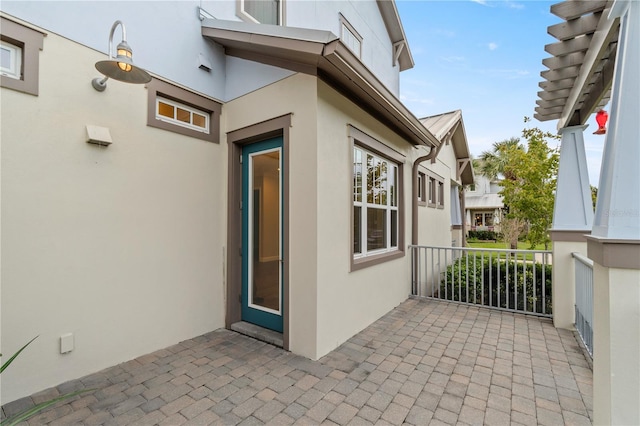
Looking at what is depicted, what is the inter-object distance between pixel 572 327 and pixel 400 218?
2.95 metres

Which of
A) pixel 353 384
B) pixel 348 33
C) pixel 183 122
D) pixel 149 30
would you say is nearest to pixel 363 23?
pixel 348 33

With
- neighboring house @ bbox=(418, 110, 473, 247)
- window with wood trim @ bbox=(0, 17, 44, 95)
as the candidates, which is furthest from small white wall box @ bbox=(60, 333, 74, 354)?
neighboring house @ bbox=(418, 110, 473, 247)

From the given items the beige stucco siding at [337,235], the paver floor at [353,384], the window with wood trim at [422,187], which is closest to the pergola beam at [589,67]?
the beige stucco siding at [337,235]

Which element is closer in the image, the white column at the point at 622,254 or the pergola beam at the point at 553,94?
the white column at the point at 622,254

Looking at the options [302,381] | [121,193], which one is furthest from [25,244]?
[302,381]

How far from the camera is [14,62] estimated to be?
2545mm

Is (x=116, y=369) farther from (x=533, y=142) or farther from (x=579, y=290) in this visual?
(x=533, y=142)

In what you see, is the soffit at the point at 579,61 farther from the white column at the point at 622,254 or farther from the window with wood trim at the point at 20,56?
the window with wood trim at the point at 20,56

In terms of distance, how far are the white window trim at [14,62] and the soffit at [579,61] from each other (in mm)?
4636

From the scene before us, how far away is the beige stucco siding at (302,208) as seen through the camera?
10.6ft

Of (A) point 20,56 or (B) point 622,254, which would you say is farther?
(A) point 20,56

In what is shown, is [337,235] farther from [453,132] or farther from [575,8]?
[453,132]

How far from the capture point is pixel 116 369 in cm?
296

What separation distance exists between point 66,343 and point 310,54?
3666 mm
